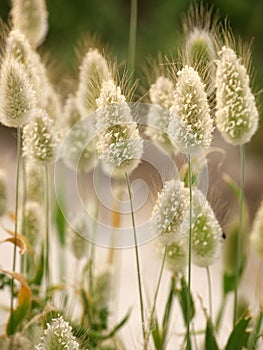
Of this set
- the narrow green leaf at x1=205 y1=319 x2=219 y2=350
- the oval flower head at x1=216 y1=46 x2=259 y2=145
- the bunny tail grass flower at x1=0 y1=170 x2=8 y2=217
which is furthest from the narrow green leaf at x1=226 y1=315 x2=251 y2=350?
the bunny tail grass flower at x1=0 y1=170 x2=8 y2=217

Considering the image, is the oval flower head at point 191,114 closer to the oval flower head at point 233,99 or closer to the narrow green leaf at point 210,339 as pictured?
the oval flower head at point 233,99

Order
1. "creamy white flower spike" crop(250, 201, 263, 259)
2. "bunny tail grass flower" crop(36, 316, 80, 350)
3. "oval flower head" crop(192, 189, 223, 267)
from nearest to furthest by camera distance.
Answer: "bunny tail grass flower" crop(36, 316, 80, 350) → "oval flower head" crop(192, 189, 223, 267) → "creamy white flower spike" crop(250, 201, 263, 259)

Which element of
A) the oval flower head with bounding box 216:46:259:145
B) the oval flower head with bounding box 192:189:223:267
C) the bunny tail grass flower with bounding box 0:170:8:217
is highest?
the oval flower head with bounding box 216:46:259:145

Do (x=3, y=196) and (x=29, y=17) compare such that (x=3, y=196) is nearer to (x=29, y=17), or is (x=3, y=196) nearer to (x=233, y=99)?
(x=29, y=17)

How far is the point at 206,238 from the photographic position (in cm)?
53

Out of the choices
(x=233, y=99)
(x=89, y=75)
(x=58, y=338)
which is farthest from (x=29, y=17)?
(x=58, y=338)

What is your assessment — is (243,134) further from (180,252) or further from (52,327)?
(52,327)

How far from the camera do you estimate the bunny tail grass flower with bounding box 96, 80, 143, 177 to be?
443 mm

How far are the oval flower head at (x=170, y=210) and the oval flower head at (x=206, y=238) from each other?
0.16 feet

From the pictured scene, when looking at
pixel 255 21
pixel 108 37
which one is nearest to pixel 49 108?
pixel 255 21

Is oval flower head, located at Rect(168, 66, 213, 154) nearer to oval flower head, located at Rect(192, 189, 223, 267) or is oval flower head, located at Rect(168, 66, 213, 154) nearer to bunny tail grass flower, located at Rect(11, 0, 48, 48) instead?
oval flower head, located at Rect(192, 189, 223, 267)

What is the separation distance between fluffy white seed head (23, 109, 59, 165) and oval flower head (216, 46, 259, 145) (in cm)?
13

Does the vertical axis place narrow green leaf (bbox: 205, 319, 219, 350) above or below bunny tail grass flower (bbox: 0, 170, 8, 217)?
below

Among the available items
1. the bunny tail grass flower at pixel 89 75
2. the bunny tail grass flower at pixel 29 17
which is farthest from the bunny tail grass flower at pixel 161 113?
the bunny tail grass flower at pixel 29 17
